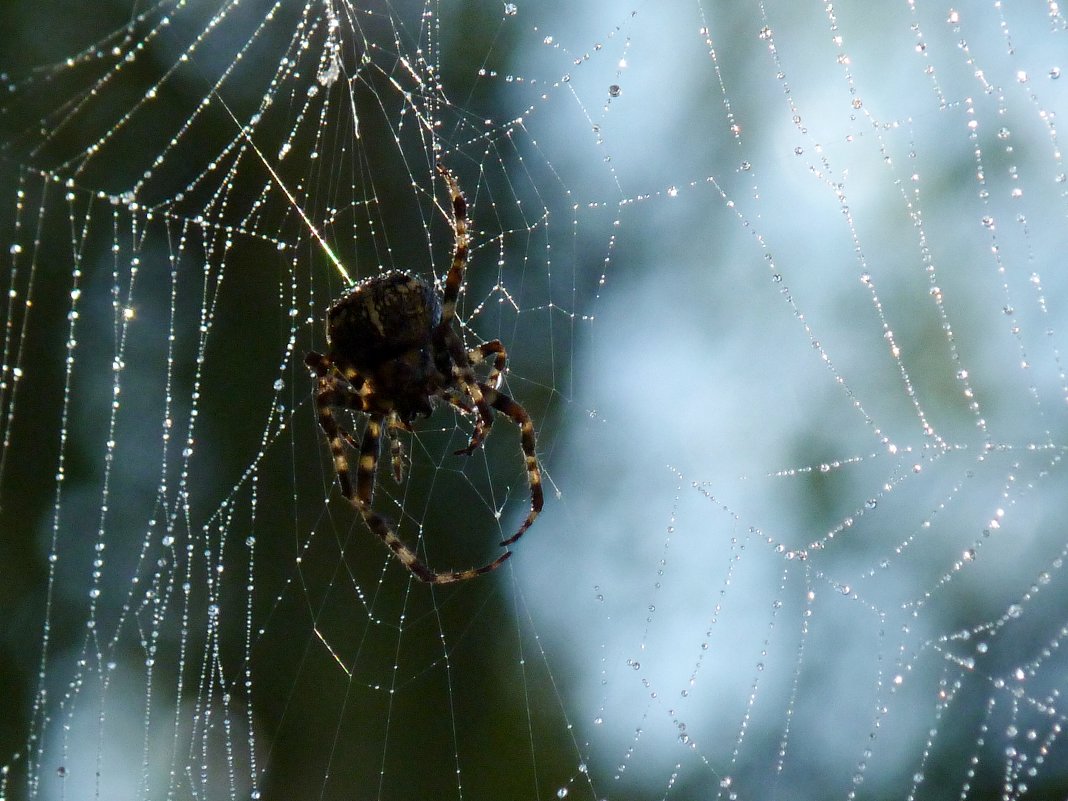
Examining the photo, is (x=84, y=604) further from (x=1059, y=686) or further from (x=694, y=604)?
(x=1059, y=686)

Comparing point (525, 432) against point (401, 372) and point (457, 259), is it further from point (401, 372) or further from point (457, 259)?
point (457, 259)

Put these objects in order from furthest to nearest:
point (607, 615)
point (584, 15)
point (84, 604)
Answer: point (84, 604), point (607, 615), point (584, 15)

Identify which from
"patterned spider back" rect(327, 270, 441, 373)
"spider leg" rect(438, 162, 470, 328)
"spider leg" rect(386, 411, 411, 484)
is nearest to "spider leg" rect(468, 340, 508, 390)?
"spider leg" rect(438, 162, 470, 328)

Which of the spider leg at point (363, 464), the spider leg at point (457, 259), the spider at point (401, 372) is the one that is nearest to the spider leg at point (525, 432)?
the spider at point (401, 372)

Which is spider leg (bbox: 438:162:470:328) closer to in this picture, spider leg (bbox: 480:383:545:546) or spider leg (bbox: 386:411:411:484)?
spider leg (bbox: 480:383:545:546)

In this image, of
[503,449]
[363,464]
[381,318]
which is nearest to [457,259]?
[381,318]

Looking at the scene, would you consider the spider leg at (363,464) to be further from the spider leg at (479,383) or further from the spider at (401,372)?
the spider leg at (479,383)

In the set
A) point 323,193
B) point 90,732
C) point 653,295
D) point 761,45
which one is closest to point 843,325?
point 653,295
